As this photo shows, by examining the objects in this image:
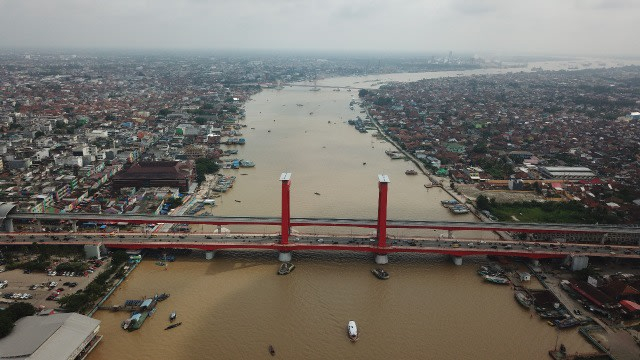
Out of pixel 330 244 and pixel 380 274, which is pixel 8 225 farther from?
pixel 380 274

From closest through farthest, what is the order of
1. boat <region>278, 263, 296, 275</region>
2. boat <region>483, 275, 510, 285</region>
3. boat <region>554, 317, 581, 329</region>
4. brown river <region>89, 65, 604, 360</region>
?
brown river <region>89, 65, 604, 360</region>
boat <region>554, 317, 581, 329</region>
boat <region>483, 275, 510, 285</region>
boat <region>278, 263, 296, 275</region>

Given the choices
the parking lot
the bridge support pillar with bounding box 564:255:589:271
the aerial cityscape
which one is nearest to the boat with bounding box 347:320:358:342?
the aerial cityscape

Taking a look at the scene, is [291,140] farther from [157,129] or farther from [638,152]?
[638,152]

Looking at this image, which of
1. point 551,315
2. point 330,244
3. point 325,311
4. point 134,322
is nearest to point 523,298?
point 551,315

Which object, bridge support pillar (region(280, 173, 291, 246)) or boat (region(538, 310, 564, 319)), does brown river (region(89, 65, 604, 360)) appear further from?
bridge support pillar (region(280, 173, 291, 246))

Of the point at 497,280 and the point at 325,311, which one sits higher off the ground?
the point at 497,280

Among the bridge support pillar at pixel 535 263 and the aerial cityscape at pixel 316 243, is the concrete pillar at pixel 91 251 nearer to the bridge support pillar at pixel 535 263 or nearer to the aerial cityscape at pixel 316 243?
the aerial cityscape at pixel 316 243
